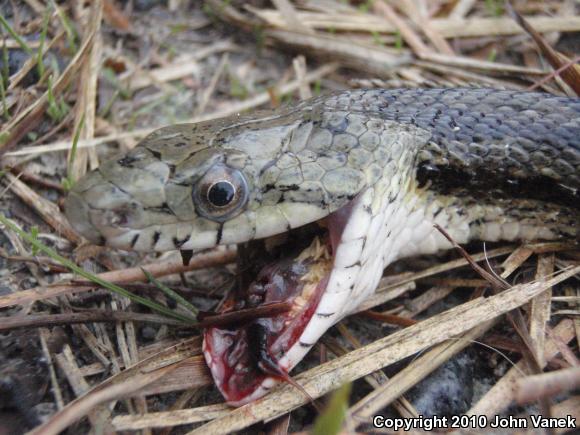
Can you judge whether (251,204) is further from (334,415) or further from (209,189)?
(334,415)

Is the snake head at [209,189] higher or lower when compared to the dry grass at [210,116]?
higher

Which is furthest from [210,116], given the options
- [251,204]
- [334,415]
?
[334,415]

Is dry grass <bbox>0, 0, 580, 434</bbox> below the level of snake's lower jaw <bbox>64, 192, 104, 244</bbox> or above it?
below

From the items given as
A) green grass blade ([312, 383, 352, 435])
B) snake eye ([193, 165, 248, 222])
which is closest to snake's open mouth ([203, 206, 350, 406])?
snake eye ([193, 165, 248, 222])

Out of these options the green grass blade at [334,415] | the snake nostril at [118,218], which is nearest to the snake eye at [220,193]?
the snake nostril at [118,218]

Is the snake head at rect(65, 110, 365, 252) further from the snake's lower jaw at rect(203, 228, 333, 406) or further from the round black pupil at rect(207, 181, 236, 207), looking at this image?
the snake's lower jaw at rect(203, 228, 333, 406)

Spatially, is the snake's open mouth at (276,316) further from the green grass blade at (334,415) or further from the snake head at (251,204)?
the green grass blade at (334,415)

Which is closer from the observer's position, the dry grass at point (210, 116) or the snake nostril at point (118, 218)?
the snake nostril at point (118, 218)

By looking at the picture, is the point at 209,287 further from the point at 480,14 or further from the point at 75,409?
the point at 480,14
